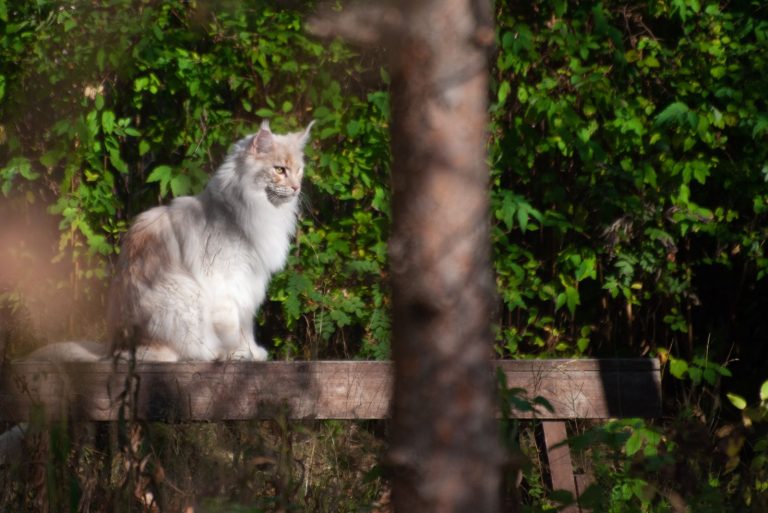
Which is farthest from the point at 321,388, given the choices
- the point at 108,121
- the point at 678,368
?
the point at 108,121

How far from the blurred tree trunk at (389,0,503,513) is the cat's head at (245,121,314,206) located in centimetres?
362

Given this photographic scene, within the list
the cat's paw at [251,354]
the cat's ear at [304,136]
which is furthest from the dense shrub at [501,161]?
the cat's paw at [251,354]

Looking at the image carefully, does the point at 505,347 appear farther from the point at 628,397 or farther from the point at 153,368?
the point at 153,368

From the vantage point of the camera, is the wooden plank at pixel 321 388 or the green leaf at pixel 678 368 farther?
the green leaf at pixel 678 368

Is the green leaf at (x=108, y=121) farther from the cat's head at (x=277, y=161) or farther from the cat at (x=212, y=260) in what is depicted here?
the cat's head at (x=277, y=161)

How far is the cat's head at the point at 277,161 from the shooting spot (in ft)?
18.4

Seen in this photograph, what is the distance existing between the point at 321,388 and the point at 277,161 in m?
2.19

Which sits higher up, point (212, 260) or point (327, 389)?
point (212, 260)

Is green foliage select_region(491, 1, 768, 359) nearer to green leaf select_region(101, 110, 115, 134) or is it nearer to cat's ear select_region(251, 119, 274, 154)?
cat's ear select_region(251, 119, 274, 154)

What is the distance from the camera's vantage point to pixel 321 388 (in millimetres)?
3758

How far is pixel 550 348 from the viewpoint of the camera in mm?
6203

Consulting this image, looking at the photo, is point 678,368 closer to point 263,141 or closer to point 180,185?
point 263,141

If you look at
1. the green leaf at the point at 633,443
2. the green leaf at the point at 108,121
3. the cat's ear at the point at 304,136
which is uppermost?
the green leaf at the point at 108,121

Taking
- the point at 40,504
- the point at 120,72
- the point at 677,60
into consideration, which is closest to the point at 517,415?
the point at 40,504
